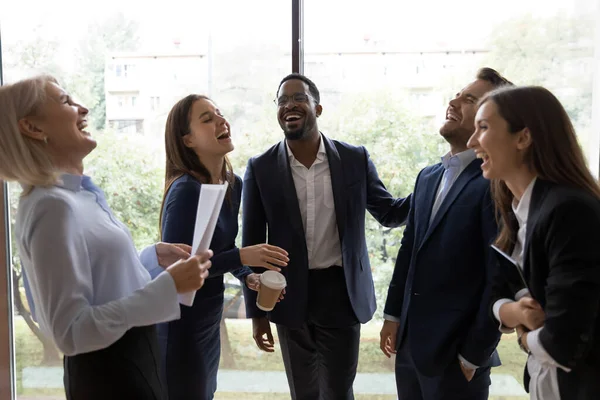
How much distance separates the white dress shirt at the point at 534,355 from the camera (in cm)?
137

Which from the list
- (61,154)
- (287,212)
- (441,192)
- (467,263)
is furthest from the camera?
(287,212)

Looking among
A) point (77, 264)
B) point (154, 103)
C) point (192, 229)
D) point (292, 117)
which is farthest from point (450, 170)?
point (154, 103)

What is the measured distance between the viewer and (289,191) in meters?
2.29

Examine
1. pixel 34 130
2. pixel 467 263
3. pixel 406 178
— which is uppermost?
pixel 34 130

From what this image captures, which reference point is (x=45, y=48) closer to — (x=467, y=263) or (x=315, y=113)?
(x=315, y=113)

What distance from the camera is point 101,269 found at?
1402 mm

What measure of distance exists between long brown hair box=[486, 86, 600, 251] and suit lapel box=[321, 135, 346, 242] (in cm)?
87

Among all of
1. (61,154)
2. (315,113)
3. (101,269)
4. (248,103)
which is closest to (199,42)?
(248,103)

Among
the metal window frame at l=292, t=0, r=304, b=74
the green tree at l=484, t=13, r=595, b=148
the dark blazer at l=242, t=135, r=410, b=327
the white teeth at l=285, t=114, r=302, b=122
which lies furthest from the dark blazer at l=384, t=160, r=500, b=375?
the metal window frame at l=292, t=0, r=304, b=74

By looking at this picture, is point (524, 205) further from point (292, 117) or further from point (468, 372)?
point (292, 117)

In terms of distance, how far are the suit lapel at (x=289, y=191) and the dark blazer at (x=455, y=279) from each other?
0.55 meters

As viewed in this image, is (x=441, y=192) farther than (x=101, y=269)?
Yes

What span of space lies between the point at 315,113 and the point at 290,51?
515 millimetres

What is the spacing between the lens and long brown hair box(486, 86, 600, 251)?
142cm
